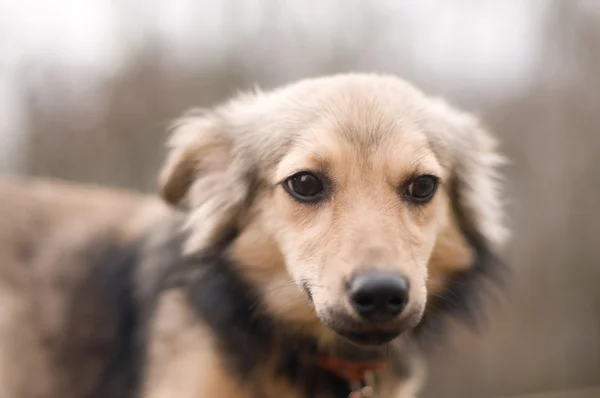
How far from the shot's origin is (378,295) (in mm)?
1496

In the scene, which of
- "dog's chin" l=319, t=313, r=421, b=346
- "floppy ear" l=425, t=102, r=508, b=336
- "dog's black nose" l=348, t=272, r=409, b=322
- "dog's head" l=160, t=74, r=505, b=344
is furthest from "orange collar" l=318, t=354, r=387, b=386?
"dog's black nose" l=348, t=272, r=409, b=322

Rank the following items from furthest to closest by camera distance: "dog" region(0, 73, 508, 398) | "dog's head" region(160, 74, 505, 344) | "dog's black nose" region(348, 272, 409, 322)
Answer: "dog" region(0, 73, 508, 398)
"dog's head" region(160, 74, 505, 344)
"dog's black nose" region(348, 272, 409, 322)

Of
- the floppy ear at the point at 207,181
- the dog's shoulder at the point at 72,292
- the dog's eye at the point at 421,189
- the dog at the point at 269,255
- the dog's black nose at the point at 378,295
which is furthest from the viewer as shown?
the dog's shoulder at the point at 72,292

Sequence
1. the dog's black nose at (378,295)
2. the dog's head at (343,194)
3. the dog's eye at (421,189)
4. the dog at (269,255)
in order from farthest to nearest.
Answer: the dog's eye at (421,189) → the dog at (269,255) → the dog's head at (343,194) → the dog's black nose at (378,295)

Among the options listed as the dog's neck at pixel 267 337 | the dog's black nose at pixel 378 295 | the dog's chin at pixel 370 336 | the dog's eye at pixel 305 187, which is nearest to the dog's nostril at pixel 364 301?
the dog's black nose at pixel 378 295

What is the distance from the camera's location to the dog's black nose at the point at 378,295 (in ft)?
4.89

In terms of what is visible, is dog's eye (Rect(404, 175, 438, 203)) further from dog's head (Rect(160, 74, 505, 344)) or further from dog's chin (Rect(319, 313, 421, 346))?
dog's chin (Rect(319, 313, 421, 346))

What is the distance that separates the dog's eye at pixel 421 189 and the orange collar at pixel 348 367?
62cm

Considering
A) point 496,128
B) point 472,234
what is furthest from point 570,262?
point 472,234

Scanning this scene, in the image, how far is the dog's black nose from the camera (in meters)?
1.49

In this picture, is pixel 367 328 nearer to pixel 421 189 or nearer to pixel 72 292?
pixel 421 189

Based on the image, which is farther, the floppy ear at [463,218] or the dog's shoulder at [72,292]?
the dog's shoulder at [72,292]

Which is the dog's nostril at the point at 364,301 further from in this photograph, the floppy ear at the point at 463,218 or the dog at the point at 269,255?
the floppy ear at the point at 463,218

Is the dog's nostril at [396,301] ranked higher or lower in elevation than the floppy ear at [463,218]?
lower
